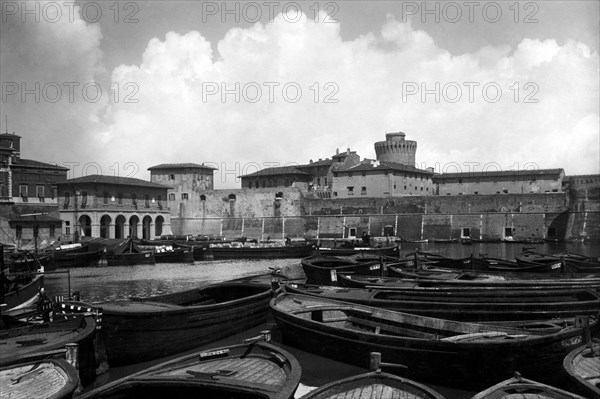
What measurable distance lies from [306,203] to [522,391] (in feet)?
183

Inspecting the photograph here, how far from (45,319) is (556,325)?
1217cm

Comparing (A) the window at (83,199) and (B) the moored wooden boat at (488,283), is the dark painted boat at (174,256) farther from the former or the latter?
(B) the moored wooden boat at (488,283)

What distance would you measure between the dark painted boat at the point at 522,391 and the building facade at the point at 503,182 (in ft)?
200

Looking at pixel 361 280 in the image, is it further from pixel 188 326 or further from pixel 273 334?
pixel 188 326

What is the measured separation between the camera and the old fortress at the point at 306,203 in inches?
1993

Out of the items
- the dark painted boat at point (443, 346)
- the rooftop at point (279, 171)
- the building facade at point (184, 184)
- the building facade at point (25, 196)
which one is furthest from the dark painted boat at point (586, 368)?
the rooftop at point (279, 171)

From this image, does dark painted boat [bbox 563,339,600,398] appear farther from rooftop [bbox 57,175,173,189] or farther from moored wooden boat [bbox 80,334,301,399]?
rooftop [bbox 57,175,173,189]

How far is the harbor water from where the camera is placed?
39.4 ft

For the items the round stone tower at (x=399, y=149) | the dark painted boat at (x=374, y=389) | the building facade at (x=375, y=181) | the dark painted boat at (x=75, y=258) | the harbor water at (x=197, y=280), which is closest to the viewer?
the dark painted boat at (x=374, y=389)

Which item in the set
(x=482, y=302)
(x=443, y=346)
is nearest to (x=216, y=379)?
(x=443, y=346)

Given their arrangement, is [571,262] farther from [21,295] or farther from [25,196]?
[25,196]

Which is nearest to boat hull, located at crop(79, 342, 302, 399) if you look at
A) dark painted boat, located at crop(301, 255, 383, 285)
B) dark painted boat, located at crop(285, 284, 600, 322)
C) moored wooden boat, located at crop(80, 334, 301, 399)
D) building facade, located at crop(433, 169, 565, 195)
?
moored wooden boat, located at crop(80, 334, 301, 399)

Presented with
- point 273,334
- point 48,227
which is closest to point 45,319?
point 273,334

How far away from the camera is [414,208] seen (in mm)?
56281
